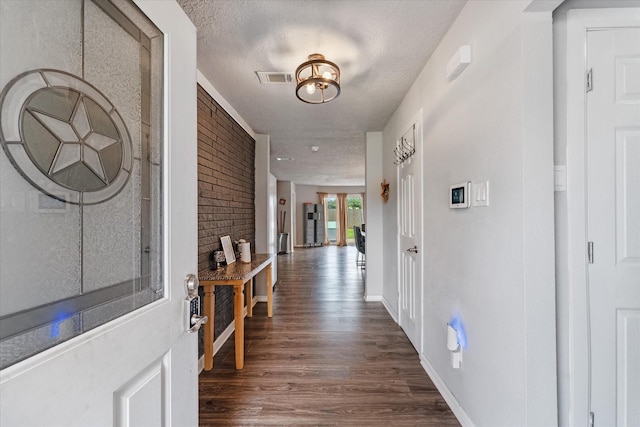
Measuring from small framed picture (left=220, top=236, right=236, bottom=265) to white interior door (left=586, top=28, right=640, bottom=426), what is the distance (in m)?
2.56

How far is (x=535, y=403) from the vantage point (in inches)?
44.8

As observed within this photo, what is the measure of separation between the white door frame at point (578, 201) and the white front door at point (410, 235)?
46.4 inches

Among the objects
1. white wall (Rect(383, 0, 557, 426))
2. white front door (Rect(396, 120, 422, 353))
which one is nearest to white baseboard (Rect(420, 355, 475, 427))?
white wall (Rect(383, 0, 557, 426))

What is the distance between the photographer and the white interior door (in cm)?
115

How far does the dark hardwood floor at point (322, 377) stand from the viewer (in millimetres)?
1693

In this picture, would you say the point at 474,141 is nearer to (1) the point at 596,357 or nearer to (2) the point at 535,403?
(1) the point at 596,357

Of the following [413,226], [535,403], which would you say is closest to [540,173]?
[535,403]

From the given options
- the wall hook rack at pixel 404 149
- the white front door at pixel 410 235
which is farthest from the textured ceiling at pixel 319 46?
the white front door at pixel 410 235

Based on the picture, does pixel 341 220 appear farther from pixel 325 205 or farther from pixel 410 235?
pixel 410 235

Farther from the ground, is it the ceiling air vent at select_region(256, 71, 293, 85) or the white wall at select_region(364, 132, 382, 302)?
the ceiling air vent at select_region(256, 71, 293, 85)

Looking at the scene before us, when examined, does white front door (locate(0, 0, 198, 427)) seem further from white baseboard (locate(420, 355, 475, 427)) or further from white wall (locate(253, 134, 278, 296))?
white wall (locate(253, 134, 278, 296))

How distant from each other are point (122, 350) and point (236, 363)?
1.81m

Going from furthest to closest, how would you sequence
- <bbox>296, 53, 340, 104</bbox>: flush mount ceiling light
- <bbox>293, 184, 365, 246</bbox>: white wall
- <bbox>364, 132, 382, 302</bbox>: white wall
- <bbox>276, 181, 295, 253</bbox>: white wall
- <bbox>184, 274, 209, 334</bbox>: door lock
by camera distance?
<bbox>293, 184, 365, 246</bbox>: white wall, <bbox>276, 181, 295, 253</bbox>: white wall, <bbox>364, 132, 382, 302</bbox>: white wall, <bbox>296, 53, 340, 104</bbox>: flush mount ceiling light, <bbox>184, 274, 209, 334</bbox>: door lock

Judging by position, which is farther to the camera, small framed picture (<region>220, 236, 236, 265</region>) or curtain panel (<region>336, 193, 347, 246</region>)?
curtain panel (<region>336, 193, 347, 246</region>)
